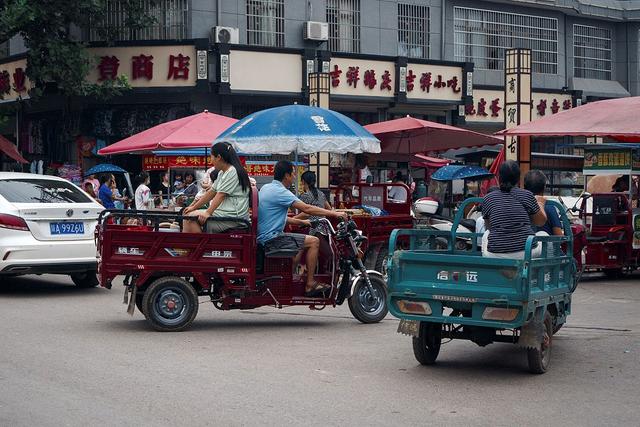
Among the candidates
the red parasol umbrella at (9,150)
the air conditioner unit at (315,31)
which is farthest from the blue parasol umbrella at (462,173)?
the red parasol umbrella at (9,150)

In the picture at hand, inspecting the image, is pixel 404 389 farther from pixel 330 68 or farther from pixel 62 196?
pixel 330 68

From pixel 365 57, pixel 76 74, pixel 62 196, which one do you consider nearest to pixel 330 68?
pixel 365 57

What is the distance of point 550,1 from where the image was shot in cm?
3081

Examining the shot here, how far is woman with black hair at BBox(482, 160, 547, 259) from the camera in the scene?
26.6 feet

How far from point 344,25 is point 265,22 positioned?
8.33 feet

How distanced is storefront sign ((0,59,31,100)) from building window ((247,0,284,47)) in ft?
18.9

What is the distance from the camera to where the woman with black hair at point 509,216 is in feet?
26.6

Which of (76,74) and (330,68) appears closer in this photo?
(76,74)

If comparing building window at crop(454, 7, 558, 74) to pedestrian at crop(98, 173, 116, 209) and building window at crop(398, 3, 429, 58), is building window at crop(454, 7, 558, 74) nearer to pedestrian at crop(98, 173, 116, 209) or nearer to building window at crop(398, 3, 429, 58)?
building window at crop(398, 3, 429, 58)

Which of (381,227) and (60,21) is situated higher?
(60,21)

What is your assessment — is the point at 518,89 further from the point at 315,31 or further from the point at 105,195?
the point at 105,195

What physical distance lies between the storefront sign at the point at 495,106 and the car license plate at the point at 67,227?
1787cm

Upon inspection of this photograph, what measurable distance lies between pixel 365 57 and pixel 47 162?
361 inches

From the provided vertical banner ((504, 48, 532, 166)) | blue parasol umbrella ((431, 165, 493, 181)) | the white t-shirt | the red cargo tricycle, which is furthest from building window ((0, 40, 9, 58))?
the red cargo tricycle
